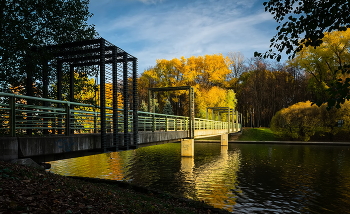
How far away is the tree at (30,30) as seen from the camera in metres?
11.6

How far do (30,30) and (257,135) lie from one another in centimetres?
4259

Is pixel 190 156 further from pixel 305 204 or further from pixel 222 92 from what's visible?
pixel 222 92

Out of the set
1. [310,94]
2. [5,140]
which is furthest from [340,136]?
[5,140]

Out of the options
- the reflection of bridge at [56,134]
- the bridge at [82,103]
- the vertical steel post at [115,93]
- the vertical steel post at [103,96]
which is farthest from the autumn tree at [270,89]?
the vertical steel post at [103,96]

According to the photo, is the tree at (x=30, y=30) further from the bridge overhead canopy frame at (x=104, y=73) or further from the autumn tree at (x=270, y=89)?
the autumn tree at (x=270, y=89)

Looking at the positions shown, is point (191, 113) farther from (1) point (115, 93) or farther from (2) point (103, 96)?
(2) point (103, 96)

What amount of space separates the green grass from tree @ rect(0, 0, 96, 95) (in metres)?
37.6

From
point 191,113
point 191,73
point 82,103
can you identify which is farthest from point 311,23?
point 191,73

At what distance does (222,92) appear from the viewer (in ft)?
164

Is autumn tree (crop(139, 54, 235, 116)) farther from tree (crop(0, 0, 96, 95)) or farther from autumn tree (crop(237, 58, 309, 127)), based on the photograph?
tree (crop(0, 0, 96, 95))

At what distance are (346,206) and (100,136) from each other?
9.69 meters

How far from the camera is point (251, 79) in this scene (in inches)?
2346

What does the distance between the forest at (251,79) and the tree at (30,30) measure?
3292cm

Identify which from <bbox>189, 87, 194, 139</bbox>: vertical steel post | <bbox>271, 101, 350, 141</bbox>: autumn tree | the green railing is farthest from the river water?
<bbox>271, 101, 350, 141</bbox>: autumn tree
